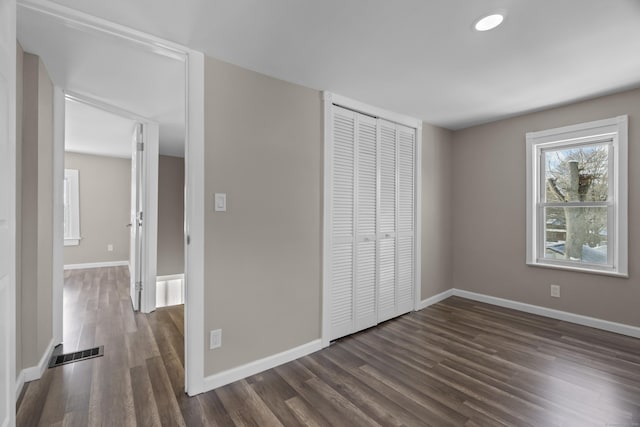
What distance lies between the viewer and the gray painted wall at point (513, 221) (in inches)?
110

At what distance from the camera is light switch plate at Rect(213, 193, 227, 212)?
6.84 ft

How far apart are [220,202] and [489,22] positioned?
2.02 metres

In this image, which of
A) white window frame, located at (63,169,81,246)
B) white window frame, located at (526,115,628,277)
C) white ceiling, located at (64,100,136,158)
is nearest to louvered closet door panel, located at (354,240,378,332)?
white window frame, located at (526,115,628,277)

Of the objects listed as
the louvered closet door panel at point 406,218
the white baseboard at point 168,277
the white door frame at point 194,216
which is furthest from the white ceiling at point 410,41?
the white baseboard at point 168,277

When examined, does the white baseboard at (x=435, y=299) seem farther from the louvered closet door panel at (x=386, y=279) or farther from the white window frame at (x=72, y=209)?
the white window frame at (x=72, y=209)

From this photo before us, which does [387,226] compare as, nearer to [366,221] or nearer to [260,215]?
[366,221]

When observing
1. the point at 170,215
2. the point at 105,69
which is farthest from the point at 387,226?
the point at 170,215

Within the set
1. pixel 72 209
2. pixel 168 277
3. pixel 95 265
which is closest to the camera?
pixel 168 277

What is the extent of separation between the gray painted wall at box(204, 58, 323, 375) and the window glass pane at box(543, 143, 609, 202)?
274cm

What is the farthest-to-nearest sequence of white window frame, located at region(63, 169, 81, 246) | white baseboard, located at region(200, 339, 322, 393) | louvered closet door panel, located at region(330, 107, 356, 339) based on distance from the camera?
white window frame, located at region(63, 169, 81, 246)
louvered closet door panel, located at region(330, 107, 356, 339)
white baseboard, located at region(200, 339, 322, 393)

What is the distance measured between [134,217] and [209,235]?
7.56 feet

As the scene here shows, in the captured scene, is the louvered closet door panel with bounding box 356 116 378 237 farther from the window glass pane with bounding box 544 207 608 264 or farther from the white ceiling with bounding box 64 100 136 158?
the white ceiling with bounding box 64 100 136 158

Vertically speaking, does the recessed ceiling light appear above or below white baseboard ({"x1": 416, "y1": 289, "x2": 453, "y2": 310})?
above

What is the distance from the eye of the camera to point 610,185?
117 inches
